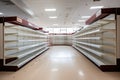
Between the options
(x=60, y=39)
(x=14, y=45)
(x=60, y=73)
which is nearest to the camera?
(x=60, y=73)

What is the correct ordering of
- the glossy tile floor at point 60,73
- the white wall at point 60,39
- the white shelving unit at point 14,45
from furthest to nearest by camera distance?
1. the white wall at point 60,39
2. the white shelving unit at point 14,45
3. the glossy tile floor at point 60,73

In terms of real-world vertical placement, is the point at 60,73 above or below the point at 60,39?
below

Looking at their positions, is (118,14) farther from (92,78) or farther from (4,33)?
(4,33)

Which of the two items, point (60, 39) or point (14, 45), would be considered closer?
point (14, 45)

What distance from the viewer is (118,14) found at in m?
3.19

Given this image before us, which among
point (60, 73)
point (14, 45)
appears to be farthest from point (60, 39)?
point (60, 73)

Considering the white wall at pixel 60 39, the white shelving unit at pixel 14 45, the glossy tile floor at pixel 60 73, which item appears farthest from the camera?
the white wall at pixel 60 39

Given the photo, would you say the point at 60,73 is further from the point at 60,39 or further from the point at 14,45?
the point at 60,39

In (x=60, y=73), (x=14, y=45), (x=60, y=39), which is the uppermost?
(x=60, y=39)

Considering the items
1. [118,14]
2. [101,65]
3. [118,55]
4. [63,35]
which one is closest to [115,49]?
[118,55]

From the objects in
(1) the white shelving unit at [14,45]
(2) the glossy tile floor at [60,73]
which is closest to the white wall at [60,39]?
(1) the white shelving unit at [14,45]

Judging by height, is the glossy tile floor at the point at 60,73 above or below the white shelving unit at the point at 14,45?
below

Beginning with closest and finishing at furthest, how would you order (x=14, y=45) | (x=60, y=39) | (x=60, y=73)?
1. (x=60, y=73)
2. (x=14, y=45)
3. (x=60, y=39)

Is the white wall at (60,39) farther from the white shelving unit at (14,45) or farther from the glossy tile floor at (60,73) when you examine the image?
the glossy tile floor at (60,73)
